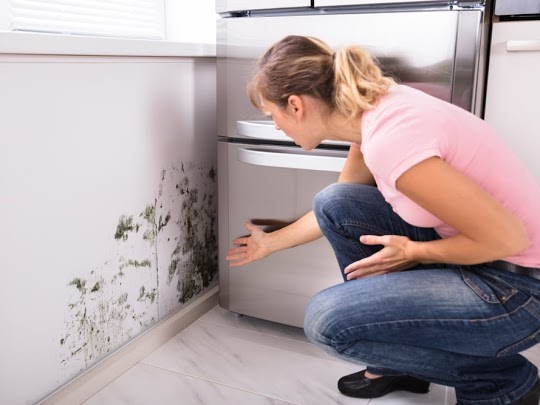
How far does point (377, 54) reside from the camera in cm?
129

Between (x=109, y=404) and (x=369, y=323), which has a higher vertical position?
(x=369, y=323)

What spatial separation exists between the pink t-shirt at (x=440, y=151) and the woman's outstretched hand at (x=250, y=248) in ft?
1.76

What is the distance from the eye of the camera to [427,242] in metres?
1.01

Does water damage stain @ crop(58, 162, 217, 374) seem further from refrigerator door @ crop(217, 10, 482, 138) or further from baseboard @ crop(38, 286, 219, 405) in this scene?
refrigerator door @ crop(217, 10, 482, 138)

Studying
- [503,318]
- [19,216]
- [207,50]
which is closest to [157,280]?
[19,216]

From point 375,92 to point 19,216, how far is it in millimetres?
685

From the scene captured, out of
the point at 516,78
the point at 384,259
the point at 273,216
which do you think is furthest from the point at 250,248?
the point at 516,78

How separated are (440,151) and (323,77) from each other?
235mm

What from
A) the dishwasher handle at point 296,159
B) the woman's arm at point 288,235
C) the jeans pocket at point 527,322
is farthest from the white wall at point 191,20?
the jeans pocket at point 527,322

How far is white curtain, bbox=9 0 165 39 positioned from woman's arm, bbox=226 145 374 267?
757mm

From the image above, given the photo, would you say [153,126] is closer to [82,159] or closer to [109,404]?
[82,159]

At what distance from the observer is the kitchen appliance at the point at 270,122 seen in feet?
4.04

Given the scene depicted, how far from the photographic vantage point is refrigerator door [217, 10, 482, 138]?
1.21 meters

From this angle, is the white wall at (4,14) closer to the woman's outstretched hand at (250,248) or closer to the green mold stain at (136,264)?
the green mold stain at (136,264)
